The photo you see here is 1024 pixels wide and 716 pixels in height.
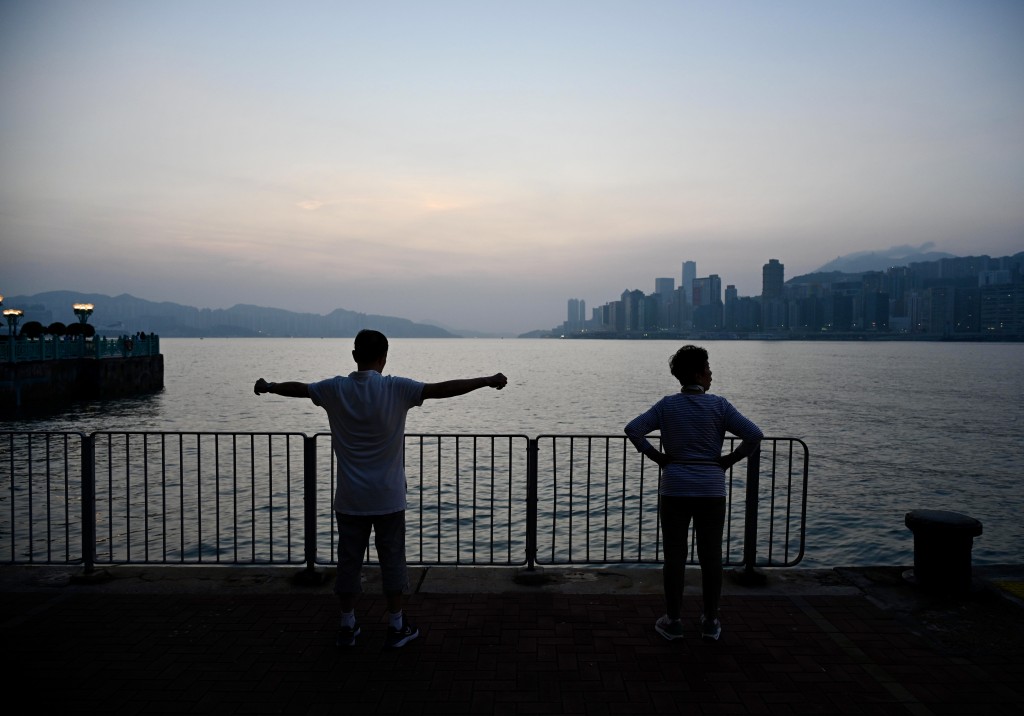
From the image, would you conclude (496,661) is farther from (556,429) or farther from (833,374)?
(833,374)

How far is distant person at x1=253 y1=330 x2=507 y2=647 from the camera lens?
4.49 meters

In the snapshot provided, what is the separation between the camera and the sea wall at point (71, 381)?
36.2 meters

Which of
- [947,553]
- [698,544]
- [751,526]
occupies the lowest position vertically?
[947,553]

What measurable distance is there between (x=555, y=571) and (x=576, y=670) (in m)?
2.07

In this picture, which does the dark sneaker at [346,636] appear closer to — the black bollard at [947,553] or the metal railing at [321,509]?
the metal railing at [321,509]

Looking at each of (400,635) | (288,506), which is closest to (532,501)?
(400,635)

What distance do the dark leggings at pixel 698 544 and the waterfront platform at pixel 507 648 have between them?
35 cm

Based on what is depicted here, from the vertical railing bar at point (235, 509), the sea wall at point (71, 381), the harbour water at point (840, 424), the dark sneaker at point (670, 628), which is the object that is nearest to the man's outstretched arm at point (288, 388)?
the vertical railing bar at point (235, 509)

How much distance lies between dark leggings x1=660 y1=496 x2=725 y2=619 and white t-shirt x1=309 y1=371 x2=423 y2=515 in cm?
207

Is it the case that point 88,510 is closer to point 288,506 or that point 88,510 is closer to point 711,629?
point 288,506

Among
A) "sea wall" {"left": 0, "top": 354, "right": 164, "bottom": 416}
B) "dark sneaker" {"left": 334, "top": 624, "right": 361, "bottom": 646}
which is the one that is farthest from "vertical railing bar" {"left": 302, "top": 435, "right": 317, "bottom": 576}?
"sea wall" {"left": 0, "top": 354, "right": 164, "bottom": 416}

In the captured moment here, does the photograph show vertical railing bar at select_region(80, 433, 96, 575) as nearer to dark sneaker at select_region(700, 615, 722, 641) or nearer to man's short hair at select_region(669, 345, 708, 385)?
man's short hair at select_region(669, 345, 708, 385)

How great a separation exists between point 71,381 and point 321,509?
36.1m

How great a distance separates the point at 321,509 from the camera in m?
15.8
